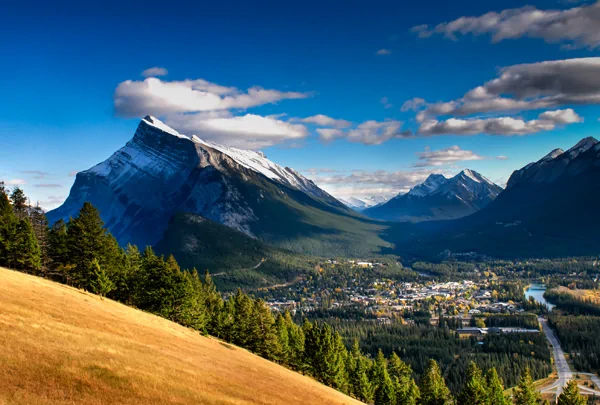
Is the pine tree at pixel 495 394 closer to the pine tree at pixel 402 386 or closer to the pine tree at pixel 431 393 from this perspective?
the pine tree at pixel 431 393

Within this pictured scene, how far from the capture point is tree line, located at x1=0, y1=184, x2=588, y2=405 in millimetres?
82438

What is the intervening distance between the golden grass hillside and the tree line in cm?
2140

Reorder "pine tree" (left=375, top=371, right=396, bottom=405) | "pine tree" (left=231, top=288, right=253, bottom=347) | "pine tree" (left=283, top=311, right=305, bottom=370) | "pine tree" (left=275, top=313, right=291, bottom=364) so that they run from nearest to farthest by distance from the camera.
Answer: "pine tree" (left=375, top=371, right=396, bottom=405) < "pine tree" (left=231, top=288, right=253, bottom=347) < "pine tree" (left=283, top=311, right=305, bottom=370) < "pine tree" (left=275, top=313, right=291, bottom=364)

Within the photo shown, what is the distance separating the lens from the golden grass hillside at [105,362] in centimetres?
2761

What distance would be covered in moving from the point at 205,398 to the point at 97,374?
27.1 ft

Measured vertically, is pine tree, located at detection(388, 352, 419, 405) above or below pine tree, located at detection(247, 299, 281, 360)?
below

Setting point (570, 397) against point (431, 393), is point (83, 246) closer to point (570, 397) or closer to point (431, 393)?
point (431, 393)

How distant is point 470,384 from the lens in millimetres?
85250

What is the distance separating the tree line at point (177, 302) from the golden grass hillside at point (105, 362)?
70.2ft

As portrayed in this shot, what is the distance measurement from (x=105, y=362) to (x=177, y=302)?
175ft

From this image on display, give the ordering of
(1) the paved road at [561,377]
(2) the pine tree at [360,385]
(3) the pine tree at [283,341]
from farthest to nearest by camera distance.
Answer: (1) the paved road at [561,377] → (2) the pine tree at [360,385] → (3) the pine tree at [283,341]

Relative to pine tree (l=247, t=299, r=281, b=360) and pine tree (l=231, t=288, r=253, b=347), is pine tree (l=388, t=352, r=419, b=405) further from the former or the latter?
pine tree (l=231, t=288, r=253, b=347)

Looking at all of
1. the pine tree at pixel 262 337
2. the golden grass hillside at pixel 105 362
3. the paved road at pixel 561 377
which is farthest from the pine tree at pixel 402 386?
the paved road at pixel 561 377

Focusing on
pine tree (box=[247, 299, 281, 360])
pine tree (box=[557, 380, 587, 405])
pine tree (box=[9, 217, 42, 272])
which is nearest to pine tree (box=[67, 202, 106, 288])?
pine tree (box=[9, 217, 42, 272])
